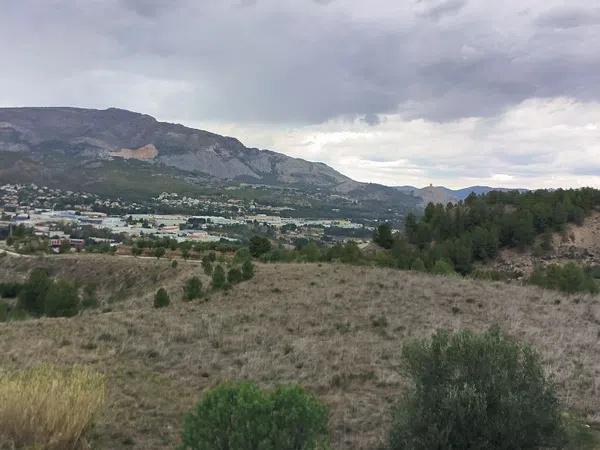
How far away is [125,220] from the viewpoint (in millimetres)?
125938

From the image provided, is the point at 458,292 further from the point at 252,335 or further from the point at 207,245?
the point at 207,245

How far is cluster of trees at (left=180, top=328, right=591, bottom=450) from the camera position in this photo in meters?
4.91

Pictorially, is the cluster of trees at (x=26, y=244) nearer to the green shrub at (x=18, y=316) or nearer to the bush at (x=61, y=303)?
the bush at (x=61, y=303)

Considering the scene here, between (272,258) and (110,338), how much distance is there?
892 inches

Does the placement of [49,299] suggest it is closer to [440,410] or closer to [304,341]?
[304,341]

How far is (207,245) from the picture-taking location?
174 feet

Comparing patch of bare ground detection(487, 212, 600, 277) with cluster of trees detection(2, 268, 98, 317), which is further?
patch of bare ground detection(487, 212, 600, 277)

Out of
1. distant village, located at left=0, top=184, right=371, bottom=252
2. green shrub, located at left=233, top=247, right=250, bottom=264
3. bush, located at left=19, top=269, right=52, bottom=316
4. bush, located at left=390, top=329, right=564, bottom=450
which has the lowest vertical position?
distant village, located at left=0, top=184, right=371, bottom=252

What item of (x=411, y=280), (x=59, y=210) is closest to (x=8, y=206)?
(x=59, y=210)

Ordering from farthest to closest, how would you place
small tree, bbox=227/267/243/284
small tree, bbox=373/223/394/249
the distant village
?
the distant village < small tree, bbox=373/223/394/249 < small tree, bbox=227/267/243/284

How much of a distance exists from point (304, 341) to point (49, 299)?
18003 millimetres

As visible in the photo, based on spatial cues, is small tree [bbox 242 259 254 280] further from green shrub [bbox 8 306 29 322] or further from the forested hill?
the forested hill

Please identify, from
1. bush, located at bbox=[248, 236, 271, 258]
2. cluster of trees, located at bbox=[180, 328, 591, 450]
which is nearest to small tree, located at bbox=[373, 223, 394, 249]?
bush, located at bbox=[248, 236, 271, 258]

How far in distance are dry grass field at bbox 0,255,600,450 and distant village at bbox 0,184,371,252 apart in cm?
5099
